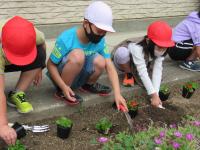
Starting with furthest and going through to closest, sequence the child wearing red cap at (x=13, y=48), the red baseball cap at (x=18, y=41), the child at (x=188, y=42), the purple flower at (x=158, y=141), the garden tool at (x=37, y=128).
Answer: the child at (x=188, y=42) → the garden tool at (x=37, y=128) → the red baseball cap at (x=18, y=41) → the child wearing red cap at (x=13, y=48) → the purple flower at (x=158, y=141)

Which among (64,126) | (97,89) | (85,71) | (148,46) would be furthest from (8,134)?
(148,46)

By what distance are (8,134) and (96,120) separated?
1049 millimetres


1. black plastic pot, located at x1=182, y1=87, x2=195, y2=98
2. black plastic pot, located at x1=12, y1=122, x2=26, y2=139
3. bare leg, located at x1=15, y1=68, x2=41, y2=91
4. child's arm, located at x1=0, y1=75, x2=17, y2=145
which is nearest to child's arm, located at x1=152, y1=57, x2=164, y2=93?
black plastic pot, located at x1=182, y1=87, x2=195, y2=98

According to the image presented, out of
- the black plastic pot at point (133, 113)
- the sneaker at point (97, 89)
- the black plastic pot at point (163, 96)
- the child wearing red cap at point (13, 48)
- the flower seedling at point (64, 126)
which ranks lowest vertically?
the black plastic pot at point (163, 96)

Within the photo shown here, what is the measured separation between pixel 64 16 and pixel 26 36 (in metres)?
2.86

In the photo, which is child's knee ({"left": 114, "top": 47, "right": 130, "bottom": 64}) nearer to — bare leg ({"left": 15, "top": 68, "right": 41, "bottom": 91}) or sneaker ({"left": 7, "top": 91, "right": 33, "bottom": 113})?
bare leg ({"left": 15, "top": 68, "right": 41, "bottom": 91})

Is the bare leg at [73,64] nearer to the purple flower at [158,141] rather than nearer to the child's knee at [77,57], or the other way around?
the child's knee at [77,57]

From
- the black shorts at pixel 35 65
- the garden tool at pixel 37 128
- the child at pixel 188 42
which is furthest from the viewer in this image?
the child at pixel 188 42

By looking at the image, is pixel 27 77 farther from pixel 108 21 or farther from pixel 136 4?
pixel 136 4

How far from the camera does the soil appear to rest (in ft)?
10.6

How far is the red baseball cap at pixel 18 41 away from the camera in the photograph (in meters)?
3.04

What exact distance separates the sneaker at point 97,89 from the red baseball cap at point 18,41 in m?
1.04

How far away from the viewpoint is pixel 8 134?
2830 millimetres

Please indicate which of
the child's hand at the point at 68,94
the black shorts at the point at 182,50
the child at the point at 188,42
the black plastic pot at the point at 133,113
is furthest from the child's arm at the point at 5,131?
the child at the point at 188,42
